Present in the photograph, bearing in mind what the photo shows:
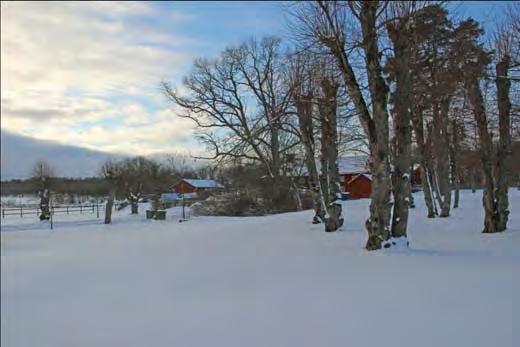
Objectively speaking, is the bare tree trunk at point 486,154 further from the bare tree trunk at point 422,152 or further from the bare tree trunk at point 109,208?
the bare tree trunk at point 109,208

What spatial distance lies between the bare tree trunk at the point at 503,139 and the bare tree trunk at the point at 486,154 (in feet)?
0.61

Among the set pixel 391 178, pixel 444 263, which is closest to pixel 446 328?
pixel 444 263

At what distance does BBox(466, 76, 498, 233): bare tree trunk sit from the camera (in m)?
14.3

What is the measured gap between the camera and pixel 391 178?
11.2 meters

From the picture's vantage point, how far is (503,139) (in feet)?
46.6

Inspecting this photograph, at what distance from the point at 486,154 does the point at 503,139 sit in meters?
0.72

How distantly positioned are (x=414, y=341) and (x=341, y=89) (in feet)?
38.0

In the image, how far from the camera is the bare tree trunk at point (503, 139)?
1390cm

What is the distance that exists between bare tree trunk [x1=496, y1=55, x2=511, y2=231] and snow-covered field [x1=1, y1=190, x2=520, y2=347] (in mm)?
3405

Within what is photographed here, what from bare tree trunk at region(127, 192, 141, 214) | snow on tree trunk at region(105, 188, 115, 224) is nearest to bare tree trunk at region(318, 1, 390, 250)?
snow on tree trunk at region(105, 188, 115, 224)

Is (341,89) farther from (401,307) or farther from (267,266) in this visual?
(401,307)

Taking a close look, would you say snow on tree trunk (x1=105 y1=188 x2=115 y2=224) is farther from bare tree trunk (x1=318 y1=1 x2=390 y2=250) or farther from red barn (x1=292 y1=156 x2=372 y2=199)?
red barn (x1=292 y1=156 x2=372 y2=199)

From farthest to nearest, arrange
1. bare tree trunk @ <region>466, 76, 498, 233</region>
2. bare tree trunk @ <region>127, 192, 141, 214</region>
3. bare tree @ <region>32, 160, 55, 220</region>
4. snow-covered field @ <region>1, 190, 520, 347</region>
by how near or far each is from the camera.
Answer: bare tree trunk @ <region>127, 192, 141, 214</region> → bare tree trunk @ <region>466, 76, 498, 233</region> → bare tree @ <region>32, 160, 55, 220</region> → snow-covered field @ <region>1, 190, 520, 347</region>

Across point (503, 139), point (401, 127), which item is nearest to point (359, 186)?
point (503, 139)
